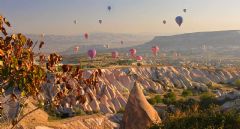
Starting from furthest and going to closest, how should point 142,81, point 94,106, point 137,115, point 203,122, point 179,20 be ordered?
point 142,81, point 179,20, point 94,106, point 137,115, point 203,122

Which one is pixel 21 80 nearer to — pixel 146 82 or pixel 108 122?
pixel 108 122

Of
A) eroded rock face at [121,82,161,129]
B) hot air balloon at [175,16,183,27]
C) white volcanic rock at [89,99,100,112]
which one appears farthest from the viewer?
hot air balloon at [175,16,183,27]

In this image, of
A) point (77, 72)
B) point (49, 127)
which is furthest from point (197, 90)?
point (77, 72)

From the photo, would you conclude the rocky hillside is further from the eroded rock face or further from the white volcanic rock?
the eroded rock face

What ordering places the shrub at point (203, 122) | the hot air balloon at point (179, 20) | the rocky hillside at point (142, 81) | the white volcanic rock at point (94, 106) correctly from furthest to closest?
the hot air balloon at point (179, 20), the rocky hillside at point (142, 81), the white volcanic rock at point (94, 106), the shrub at point (203, 122)

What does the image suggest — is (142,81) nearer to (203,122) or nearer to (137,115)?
(137,115)

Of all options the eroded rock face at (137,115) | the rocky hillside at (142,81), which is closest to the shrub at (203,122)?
the eroded rock face at (137,115)

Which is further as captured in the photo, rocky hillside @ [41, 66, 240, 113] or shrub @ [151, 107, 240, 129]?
rocky hillside @ [41, 66, 240, 113]

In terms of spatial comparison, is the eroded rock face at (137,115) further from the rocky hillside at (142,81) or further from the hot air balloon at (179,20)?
the hot air balloon at (179,20)

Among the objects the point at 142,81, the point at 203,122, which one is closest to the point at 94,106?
the point at 142,81

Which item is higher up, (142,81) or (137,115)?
(137,115)

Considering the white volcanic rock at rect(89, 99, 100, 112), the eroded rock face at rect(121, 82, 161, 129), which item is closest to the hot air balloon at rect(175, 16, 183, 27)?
the white volcanic rock at rect(89, 99, 100, 112)
